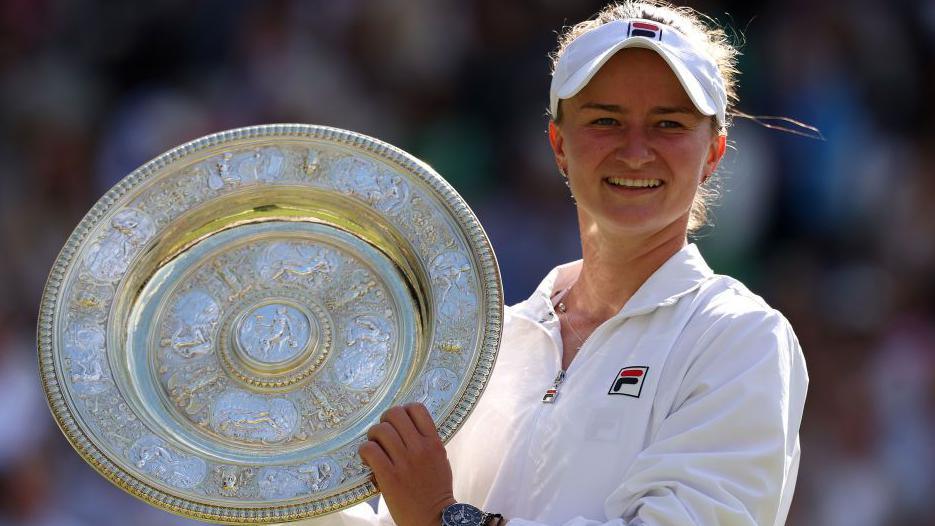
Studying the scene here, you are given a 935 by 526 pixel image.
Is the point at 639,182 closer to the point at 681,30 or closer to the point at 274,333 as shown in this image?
the point at 681,30

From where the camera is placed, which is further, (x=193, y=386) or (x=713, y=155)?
(x=713, y=155)

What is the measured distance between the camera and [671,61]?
2.55 m

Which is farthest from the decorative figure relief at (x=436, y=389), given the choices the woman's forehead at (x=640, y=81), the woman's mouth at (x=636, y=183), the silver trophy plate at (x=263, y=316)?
the woman's forehead at (x=640, y=81)

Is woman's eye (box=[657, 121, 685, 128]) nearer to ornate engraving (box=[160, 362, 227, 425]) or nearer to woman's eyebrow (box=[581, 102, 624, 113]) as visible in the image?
woman's eyebrow (box=[581, 102, 624, 113])

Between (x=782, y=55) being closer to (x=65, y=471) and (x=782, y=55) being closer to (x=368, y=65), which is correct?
(x=368, y=65)

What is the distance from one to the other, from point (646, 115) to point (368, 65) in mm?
4120

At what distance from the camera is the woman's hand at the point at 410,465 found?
7.95 ft

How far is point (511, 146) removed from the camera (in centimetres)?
628

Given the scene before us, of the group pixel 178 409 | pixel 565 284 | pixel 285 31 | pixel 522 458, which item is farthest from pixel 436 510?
pixel 285 31

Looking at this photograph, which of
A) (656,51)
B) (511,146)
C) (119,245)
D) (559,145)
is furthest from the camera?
(511,146)

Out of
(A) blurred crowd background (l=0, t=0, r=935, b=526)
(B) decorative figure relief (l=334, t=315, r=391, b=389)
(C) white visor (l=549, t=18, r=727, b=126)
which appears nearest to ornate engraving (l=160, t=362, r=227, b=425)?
(B) decorative figure relief (l=334, t=315, r=391, b=389)

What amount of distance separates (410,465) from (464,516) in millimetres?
124

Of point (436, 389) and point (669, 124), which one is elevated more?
point (669, 124)

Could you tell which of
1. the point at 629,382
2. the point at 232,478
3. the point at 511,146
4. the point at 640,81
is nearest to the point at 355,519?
the point at 232,478
